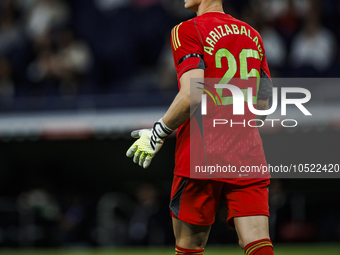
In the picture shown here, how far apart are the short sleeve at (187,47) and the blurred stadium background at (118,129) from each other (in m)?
4.24

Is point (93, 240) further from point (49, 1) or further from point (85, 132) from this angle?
point (49, 1)

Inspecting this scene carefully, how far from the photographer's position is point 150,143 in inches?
113

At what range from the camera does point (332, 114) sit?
22.5 feet

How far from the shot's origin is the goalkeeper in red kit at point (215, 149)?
2701 mm

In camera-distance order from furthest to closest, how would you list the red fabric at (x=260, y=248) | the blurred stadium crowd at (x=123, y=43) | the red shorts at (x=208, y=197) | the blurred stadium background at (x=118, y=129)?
1. the blurred stadium crowd at (x=123, y=43)
2. the blurred stadium background at (x=118, y=129)
3. the red shorts at (x=208, y=197)
4. the red fabric at (x=260, y=248)

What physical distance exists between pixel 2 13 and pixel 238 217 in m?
8.56

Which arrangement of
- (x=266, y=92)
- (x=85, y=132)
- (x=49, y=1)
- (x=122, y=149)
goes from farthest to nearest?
(x=49, y=1) → (x=122, y=149) → (x=85, y=132) → (x=266, y=92)

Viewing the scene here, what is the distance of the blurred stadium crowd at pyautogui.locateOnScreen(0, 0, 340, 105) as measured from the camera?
8.14 meters

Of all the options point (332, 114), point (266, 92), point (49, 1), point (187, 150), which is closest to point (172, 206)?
→ point (187, 150)

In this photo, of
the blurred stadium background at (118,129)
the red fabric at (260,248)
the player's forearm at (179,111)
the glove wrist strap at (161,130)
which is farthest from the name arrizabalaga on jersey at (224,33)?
the blurred stadium background at (118,129)

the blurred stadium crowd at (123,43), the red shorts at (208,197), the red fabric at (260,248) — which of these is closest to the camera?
the red fabric at (260,248)

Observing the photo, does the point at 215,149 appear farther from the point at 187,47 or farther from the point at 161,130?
the point at 187,47

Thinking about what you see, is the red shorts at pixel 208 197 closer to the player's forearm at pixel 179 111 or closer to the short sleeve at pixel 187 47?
the player's forearm at pixel 179 111

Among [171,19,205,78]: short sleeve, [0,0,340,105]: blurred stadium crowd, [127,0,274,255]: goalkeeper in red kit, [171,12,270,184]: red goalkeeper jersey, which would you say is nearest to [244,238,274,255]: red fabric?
[127,0,274,255]: goalkeeper in red kit
